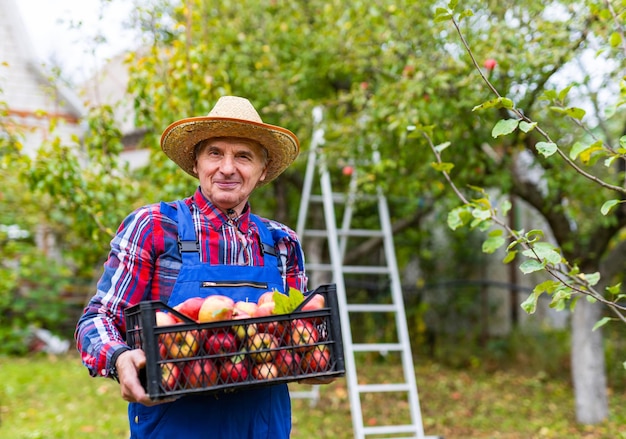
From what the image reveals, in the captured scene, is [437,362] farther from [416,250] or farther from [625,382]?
[625,382]

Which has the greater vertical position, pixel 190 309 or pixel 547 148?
pixel 547 148

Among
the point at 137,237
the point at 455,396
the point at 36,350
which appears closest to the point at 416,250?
the point at 455,396

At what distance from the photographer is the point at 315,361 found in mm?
1657

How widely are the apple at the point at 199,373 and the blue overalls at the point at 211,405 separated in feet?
0.97

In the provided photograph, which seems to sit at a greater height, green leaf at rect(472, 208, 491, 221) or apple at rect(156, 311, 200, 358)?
green leaf at rect(472, 208, 491, 221)

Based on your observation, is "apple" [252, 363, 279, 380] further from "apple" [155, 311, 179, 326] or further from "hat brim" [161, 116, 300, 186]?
"hat brim" [161, 116, 300, 186]

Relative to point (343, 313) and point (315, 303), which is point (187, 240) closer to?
point (315, 303)

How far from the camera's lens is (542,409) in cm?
607

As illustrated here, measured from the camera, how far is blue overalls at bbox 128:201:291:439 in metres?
1.82

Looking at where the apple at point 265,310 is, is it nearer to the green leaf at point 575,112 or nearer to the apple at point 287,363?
the apple at point 287,363

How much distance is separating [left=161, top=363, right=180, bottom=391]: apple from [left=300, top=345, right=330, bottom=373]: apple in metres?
0.33

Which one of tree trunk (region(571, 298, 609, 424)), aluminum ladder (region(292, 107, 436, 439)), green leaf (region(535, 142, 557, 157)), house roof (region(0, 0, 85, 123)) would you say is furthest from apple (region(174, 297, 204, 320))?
house roof (region(0, 0, 85, 123))

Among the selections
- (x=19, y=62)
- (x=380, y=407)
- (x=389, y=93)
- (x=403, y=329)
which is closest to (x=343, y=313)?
(x=403, y=329)

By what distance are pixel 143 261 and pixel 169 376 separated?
0.48 meters
